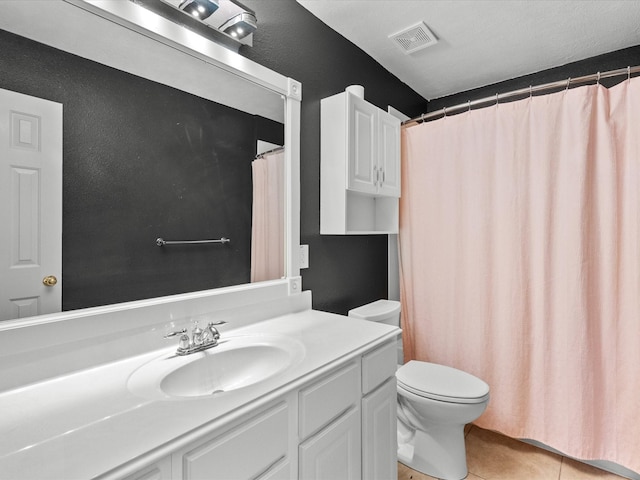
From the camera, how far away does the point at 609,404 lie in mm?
1680

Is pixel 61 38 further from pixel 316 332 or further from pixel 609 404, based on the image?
pixel 609 404

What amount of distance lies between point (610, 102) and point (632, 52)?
2.83 feet

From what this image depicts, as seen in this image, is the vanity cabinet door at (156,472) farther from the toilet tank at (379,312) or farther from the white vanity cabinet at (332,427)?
the toilet tank at (379,312)

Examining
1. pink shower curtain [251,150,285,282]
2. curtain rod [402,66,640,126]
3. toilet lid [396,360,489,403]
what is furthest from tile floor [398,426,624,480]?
curtain rod [402,66,640,126]

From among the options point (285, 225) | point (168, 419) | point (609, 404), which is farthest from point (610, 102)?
point (168, 419)

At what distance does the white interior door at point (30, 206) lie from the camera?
877 millimetres

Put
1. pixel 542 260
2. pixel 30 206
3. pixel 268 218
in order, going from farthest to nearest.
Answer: pixel 542 260
pixel 268 218
pixel 30 206

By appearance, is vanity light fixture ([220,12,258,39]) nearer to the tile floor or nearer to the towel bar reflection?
the towel bar reflection

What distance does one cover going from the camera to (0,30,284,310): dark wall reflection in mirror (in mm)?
972

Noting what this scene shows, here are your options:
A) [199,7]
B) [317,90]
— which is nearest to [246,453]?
[199,7]

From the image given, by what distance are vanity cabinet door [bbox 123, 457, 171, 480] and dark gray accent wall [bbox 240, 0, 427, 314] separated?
1.14 metres

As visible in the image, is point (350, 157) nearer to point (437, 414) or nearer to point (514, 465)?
point (437, 414)

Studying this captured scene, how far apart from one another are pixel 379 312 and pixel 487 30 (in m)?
1.77

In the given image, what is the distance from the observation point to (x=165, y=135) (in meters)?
1.20
